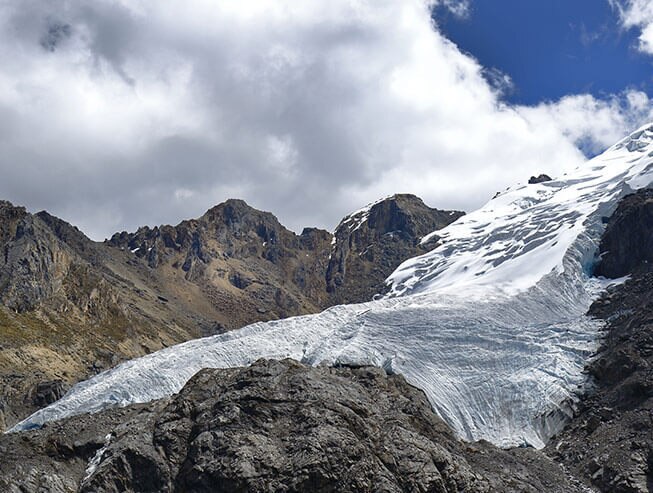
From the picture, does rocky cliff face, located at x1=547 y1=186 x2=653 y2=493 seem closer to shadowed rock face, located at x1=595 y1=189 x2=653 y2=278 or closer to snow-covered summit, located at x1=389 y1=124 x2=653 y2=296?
shadowed rock face, located at x1=595 y1=189 x2=653 y2=278

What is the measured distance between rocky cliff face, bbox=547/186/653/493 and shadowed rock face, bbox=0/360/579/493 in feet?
21.6

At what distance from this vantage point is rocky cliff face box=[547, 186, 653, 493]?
164 ft

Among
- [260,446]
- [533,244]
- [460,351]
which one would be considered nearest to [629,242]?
[533,244]

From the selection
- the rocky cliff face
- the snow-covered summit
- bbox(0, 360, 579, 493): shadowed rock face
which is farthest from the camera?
the snow-covered summit

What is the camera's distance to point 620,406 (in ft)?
202

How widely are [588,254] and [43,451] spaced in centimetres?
9609

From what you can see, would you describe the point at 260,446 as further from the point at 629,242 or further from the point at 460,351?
the point at 629,242

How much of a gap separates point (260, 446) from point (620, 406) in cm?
3665

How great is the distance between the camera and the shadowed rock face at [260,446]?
36000 mm

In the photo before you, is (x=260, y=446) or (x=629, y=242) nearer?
(x=260, y=446)

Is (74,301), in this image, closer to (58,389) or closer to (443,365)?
(58,389)

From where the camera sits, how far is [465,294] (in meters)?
105

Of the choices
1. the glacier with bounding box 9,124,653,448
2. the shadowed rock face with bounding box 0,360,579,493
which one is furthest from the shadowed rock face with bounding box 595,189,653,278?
the shadowed rock face with bounding box 0,360,579,493

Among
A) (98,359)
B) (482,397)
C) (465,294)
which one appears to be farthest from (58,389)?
(482,397)
